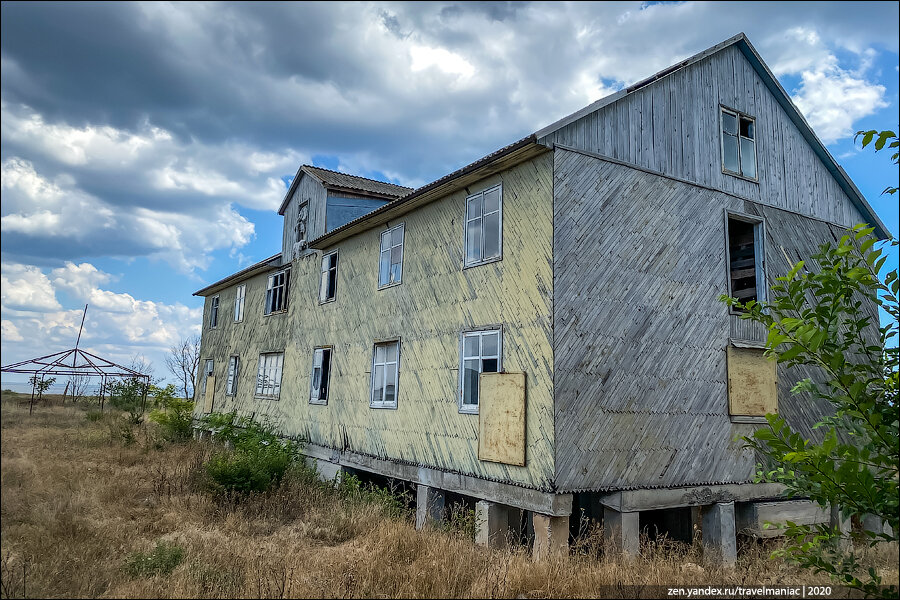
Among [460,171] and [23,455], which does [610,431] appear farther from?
[23,455]

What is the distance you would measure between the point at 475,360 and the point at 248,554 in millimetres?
5165

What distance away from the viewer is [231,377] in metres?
24.5

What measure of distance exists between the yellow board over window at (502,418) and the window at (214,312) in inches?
771

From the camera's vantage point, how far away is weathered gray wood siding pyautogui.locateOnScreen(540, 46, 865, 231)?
11539 mm

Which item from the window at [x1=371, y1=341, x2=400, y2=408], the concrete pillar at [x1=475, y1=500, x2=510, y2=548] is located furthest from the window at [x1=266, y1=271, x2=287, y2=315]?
the concrete pillar at [x1=475, y1=500, x2=510, y2=548]

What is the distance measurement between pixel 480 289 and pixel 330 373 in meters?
6.87

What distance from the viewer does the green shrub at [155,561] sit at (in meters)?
7.49

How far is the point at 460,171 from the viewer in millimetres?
11828

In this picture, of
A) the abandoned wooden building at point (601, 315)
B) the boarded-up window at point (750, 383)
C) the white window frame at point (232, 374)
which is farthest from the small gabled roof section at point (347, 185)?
the boarded-up window at point (750, 383)

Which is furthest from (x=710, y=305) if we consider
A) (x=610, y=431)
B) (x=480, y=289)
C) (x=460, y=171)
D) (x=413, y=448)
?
(x=413, y=448)

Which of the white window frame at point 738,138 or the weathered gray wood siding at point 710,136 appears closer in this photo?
the weathered gray wood siding at point 710,136

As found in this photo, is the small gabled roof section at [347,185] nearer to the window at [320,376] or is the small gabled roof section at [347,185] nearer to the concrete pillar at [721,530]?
the window at [320,376]

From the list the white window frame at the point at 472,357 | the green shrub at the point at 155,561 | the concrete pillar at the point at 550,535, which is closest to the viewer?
the green shrub at the point at 155,561

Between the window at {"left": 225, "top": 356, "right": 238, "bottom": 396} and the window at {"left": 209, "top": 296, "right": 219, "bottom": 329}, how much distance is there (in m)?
3.35
